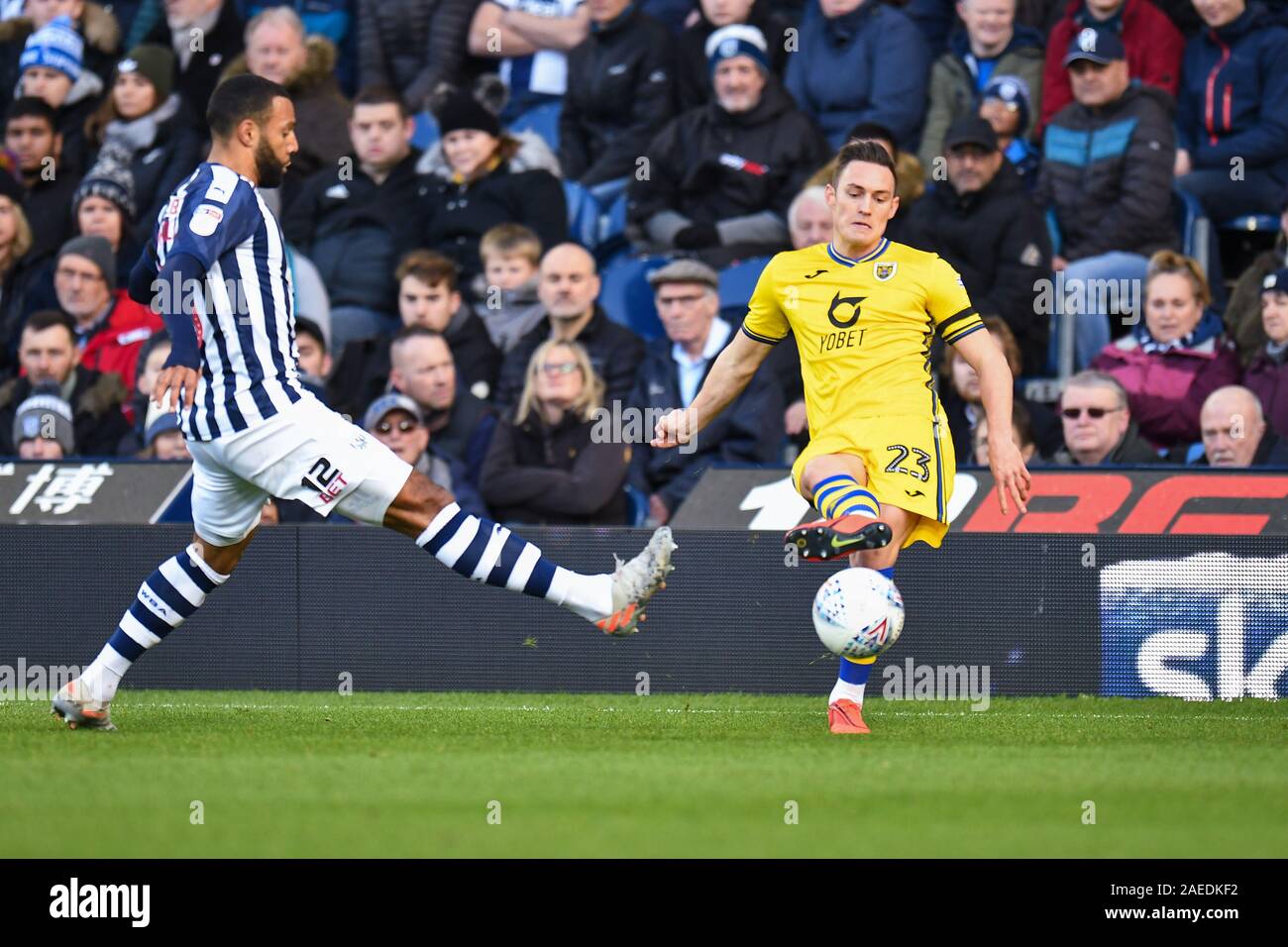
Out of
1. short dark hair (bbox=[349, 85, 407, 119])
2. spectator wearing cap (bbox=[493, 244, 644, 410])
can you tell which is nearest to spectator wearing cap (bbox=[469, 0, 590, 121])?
short dark hair (bbox=[349, 85, 407, 119])

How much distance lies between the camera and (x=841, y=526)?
712 centimetres

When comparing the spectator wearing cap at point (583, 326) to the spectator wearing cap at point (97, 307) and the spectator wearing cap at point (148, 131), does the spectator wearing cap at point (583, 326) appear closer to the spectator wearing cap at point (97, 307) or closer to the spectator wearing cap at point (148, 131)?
the spectator wearing cap at point (97, 307)

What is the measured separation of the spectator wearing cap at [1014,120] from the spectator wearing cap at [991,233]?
21.6 inches

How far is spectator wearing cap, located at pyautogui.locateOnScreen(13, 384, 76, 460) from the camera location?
12.4m

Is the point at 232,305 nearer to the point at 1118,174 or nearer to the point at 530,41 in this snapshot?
the point at 1118,174

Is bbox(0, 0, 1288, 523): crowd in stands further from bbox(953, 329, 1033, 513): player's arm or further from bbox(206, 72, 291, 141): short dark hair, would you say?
bbox(206, 72, 291, 141): short dark hair

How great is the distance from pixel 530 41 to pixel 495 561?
7719 mm

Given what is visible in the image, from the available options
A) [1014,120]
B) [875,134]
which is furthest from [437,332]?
[1014,120]

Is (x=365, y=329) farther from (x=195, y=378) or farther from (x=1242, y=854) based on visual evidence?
(x=1242, y=854)

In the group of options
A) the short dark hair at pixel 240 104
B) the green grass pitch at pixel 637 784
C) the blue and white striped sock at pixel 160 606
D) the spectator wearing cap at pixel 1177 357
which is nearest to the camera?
the green grass pitch at pixel 637 784

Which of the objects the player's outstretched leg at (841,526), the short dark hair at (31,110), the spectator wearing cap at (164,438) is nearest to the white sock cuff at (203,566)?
the player's outstretched leg at (841,526)

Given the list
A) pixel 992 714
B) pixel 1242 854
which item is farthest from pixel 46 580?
pixel 1242 854

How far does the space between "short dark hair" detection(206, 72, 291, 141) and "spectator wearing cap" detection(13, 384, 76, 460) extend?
17.9ft

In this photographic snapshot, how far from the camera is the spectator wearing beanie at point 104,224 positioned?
45.3ft
